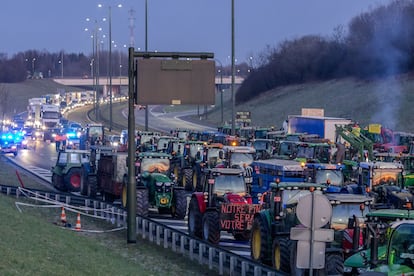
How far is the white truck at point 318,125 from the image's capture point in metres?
66.2

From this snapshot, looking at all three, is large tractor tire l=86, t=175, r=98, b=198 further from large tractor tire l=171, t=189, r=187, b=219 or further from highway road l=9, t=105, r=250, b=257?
large tractor tire l=171, t=189, r=187, b=219

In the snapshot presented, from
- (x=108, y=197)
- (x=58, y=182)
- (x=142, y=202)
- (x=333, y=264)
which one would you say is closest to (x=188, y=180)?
(x=108, y=197)

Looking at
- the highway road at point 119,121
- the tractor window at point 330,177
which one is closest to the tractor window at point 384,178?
the tractor window at point 330,177

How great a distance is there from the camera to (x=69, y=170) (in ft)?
138

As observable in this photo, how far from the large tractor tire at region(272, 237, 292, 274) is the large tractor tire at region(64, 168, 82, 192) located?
2224 cm

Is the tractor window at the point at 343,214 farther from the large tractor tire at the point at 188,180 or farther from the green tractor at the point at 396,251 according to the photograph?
the large tractor tire at the point at 188,180

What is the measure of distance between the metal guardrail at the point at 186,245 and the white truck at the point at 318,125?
33.2 metres

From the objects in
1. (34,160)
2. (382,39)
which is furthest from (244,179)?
(382,39)

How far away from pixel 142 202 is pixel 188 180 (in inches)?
394

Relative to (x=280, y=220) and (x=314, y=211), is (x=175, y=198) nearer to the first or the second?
(x=280, y=220)

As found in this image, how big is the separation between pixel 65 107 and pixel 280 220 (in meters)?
126

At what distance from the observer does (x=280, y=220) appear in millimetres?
21266

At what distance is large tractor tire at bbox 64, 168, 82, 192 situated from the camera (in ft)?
137

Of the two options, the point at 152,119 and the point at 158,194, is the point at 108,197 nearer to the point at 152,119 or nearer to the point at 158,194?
the point at 158,194
